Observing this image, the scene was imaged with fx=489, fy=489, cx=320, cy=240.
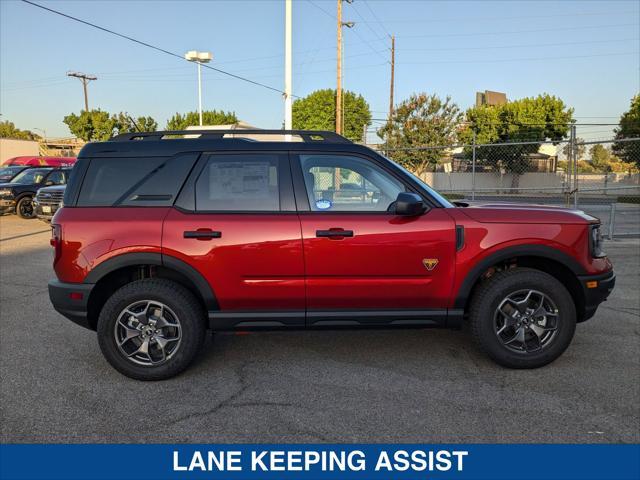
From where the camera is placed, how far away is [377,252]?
3.73m

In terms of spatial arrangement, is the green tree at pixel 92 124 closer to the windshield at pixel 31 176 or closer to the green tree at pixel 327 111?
the green tree at pixel 327 111

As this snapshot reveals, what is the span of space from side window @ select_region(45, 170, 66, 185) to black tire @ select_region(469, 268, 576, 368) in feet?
51.7

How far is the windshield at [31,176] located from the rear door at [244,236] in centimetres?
1478

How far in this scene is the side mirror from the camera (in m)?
3.65

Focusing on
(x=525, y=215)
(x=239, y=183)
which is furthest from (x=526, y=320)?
(x=239, y=183)

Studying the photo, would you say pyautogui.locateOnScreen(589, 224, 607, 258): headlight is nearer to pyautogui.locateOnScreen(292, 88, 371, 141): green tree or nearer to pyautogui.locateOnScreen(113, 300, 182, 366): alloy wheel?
pyautogui.locateOnScreen(113, 300, 182, 366): alloy wheel

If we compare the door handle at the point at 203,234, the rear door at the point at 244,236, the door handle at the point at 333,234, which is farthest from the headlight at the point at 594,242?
the door handle at the point at 203,234

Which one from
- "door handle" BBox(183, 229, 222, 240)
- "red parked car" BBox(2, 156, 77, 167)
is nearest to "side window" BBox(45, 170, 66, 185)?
"red parked car" BBox(2, 156, 77, 167)

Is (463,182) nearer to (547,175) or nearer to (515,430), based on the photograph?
(547,175)

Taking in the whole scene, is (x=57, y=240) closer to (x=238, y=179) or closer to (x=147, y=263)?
(x=147, y=263)

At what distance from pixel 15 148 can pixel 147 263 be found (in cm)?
5465

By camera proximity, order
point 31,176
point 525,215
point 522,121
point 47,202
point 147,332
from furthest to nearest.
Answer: point 522,121
point 31,176
point 47,202
point 525,215
point 147,332

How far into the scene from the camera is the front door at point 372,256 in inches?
147

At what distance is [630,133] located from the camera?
115ft
